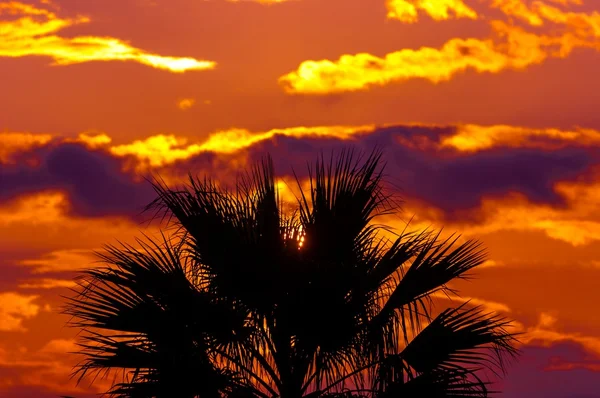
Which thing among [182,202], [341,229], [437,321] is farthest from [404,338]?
[182,202]

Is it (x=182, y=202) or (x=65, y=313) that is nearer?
(x=65, y=313)

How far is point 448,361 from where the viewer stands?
14148 mm

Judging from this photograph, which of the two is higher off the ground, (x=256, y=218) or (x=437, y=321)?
(x=256, y=218)

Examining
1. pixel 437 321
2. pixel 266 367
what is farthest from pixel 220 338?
pixel 437 321

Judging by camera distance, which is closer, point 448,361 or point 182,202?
point 448,361

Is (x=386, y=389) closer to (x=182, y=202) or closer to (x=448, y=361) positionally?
(x=448, y=361)

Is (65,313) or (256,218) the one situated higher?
(256,218)

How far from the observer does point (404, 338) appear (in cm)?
1432

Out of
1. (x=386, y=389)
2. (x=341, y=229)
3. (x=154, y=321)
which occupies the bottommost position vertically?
(x=386, y=389)

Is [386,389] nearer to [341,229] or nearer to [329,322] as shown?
[329,322]

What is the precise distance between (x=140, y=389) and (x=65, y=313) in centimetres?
134

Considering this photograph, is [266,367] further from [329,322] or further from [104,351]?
[104,351]

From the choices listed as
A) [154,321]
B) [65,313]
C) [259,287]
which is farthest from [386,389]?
[65,313]

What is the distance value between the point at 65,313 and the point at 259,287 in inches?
97.1
